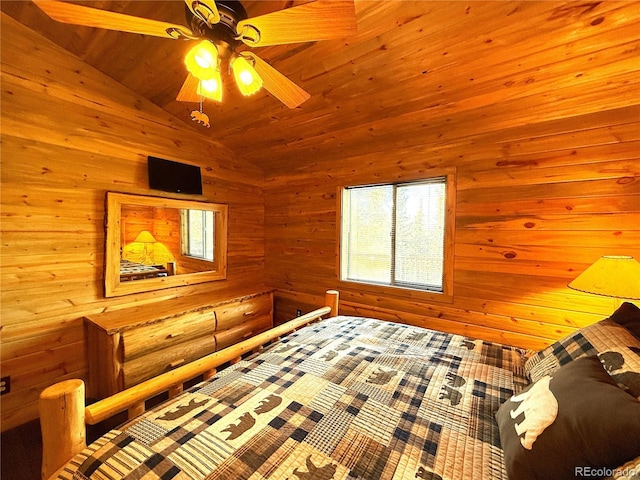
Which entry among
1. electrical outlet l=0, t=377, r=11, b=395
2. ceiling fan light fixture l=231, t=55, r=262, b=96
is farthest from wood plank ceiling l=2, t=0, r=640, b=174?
electrical outlet l=0, t=377, r=11, b=395

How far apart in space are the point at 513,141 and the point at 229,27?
A: 2167mm

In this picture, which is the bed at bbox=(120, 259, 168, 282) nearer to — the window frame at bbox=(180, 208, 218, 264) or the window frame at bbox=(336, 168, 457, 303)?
the window frame at bbox=(180, 208, 218, 264)

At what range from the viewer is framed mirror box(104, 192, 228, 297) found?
2385mm

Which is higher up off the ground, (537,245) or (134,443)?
(537,245)

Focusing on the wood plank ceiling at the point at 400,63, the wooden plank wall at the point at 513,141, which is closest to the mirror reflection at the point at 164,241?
the wood plank ceiling at the point at 400,63

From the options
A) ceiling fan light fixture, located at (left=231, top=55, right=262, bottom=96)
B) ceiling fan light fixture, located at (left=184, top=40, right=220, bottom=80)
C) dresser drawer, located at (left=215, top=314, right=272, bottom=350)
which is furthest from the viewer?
dresser drawer, located at (left=215, top=314, right=272, bottom=350)

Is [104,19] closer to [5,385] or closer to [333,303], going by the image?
[333,303]

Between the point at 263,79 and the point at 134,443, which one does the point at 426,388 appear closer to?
the point at 134,443

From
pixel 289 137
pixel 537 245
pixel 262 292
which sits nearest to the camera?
pixel 537 245

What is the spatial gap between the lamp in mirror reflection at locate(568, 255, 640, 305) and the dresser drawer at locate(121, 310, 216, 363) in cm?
290

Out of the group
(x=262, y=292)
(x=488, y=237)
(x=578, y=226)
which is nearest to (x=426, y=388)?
(x=488, y=237)

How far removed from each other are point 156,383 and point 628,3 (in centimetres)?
274

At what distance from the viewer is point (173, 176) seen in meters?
2.74

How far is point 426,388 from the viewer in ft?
3.98
